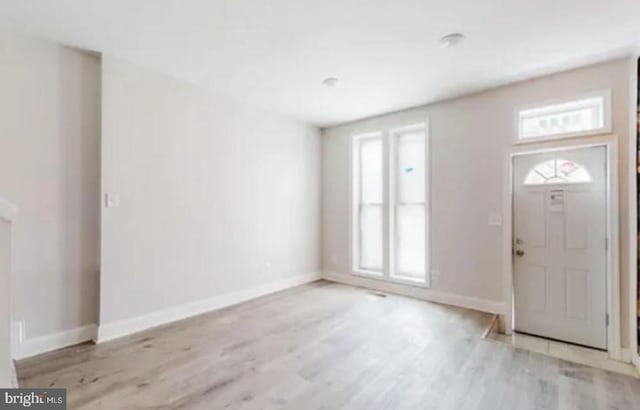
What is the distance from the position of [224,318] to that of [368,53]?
3.21m

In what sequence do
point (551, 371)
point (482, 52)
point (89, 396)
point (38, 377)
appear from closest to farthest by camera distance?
point (89, 396) < point (38, 377) < point (551, 371) < point (482, 52)

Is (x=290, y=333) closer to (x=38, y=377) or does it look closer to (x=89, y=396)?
(x=89, y=396)

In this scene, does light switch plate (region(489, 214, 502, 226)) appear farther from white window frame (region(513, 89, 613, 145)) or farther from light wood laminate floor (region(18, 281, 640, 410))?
light wood laminate floor (region(18, 281, 640, 410))

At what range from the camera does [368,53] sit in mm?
3098

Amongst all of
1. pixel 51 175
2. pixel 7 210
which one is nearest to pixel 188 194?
pixel 51 175

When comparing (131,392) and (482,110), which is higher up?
(482,110)

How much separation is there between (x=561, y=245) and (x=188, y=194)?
163 inches

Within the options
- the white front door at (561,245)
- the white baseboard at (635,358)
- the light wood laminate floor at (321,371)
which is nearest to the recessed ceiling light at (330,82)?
the white front door at (561,245)

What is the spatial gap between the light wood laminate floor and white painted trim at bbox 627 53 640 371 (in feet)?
1.84

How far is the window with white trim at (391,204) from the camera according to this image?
15.8ft

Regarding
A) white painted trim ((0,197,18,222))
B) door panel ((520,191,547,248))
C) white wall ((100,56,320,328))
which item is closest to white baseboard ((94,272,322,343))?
white wall ((100,56,320,328))

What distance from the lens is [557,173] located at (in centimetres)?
351

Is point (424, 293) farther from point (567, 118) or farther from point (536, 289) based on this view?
point (567, 118)

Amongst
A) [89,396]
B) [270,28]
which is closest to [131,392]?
[89,396]
